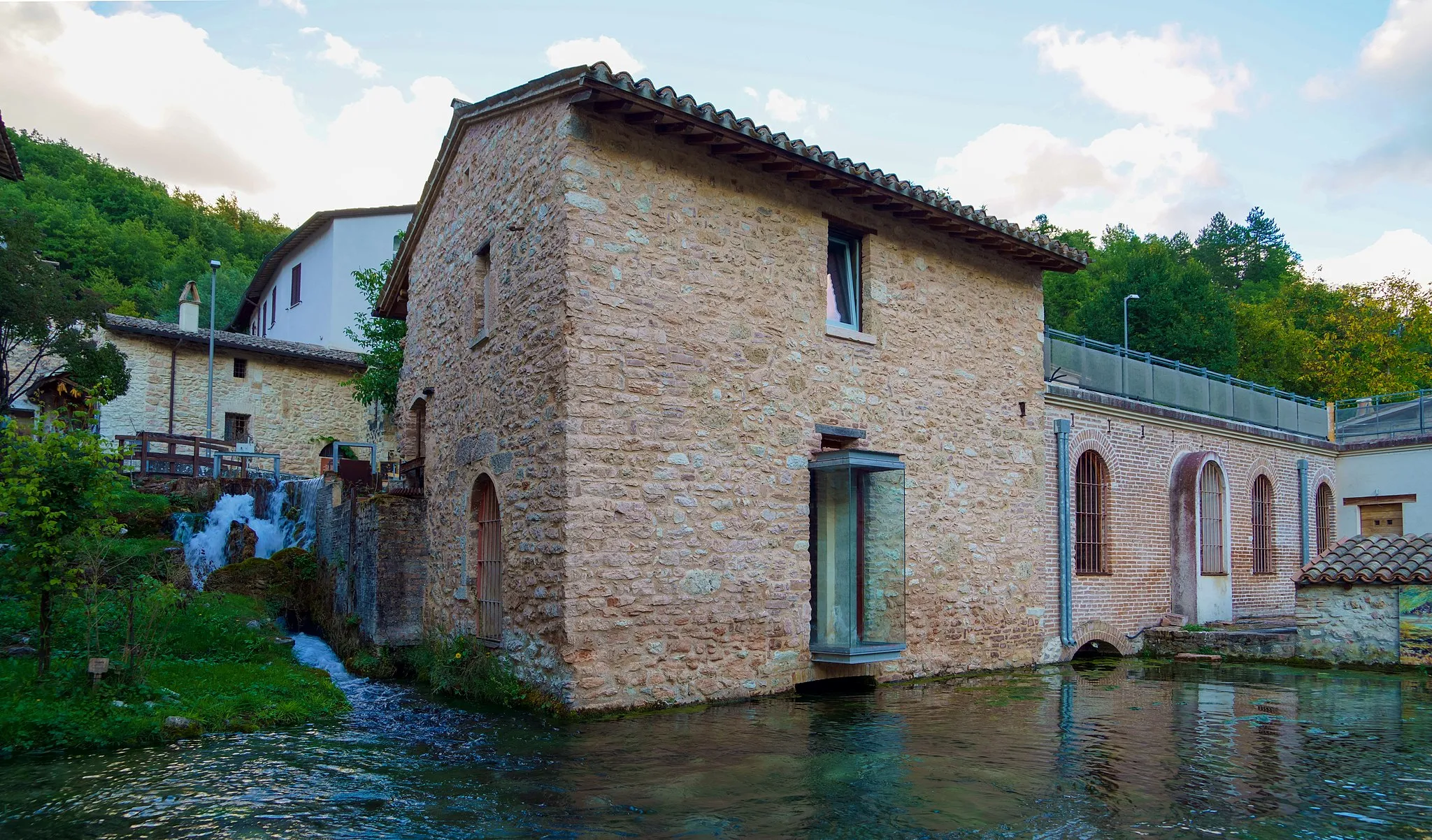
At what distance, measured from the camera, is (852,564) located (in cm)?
1019

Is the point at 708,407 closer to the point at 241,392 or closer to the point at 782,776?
the point at 782,776

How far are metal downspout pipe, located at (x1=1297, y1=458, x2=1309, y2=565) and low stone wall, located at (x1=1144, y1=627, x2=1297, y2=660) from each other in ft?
20.3

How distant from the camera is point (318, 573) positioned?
14.7m

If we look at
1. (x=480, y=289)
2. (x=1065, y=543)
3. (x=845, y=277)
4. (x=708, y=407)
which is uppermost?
(x=845, y=277)

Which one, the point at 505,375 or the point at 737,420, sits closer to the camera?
the point at 737,420

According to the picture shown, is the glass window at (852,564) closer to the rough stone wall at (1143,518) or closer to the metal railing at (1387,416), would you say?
the rough stone wall at (1143,518)

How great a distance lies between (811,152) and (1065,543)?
6588 mm

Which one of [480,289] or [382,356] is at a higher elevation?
[382,356]

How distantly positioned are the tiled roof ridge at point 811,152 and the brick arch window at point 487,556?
4.19 m

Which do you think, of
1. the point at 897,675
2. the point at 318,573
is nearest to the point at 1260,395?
the point at 897,675

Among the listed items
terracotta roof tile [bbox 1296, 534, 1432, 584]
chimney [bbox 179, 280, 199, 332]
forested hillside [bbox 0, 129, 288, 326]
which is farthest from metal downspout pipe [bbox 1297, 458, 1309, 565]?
forested hillside [bbox 0, 129, 288, 326]

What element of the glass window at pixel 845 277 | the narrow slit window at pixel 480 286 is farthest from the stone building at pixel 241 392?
the glass window at pixel 845 277

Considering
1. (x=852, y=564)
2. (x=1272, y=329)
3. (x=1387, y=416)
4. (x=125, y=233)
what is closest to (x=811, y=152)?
(x=852, y=564)

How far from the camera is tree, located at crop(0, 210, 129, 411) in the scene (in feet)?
44.7
